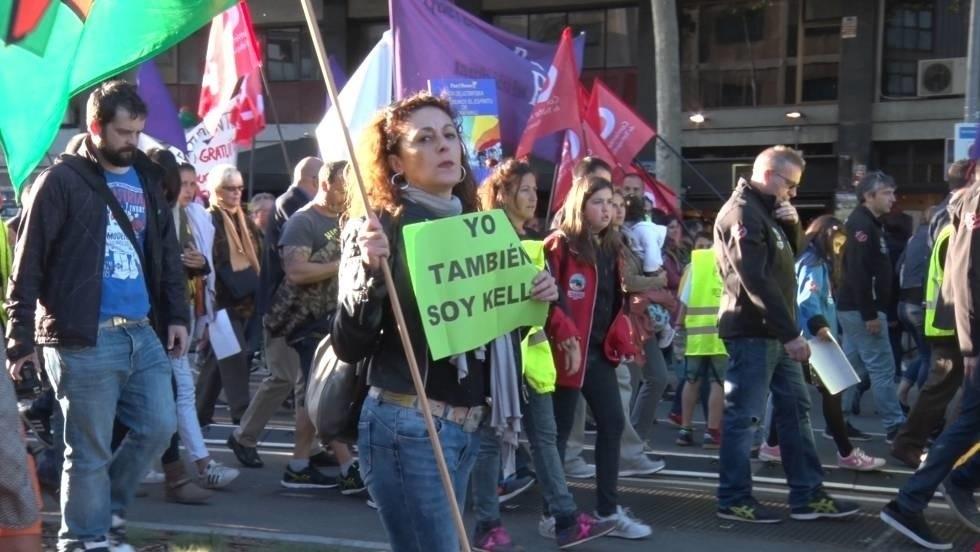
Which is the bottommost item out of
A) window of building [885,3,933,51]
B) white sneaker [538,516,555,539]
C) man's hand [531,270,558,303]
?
white sneaker [538,516,555,539]

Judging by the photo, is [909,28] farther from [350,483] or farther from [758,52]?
[350,483]

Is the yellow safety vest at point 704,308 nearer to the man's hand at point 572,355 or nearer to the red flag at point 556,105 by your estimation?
the red flag at point 556,105

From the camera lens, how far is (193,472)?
7.58 metres

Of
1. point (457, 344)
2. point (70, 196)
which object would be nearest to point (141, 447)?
point (70, 196)

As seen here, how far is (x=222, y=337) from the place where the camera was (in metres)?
7.97

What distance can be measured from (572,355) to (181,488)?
245 centimetres

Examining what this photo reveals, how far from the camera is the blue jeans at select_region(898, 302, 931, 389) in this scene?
30.1 feet

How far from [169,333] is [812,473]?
11.2 ft

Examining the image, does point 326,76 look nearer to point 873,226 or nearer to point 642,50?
point 873,226

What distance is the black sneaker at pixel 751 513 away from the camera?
21.6 feet

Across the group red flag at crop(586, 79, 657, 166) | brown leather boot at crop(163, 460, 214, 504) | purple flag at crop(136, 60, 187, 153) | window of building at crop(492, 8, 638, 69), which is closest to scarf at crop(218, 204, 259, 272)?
brown leather boot at crop(163, 460, 214, 504)

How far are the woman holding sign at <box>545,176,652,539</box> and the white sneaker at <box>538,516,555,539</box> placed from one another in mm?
239

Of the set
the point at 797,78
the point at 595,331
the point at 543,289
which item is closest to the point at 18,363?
the point at 543,289

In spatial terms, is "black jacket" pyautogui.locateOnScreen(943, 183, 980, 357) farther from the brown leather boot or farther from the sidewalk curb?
the brown leather boot
